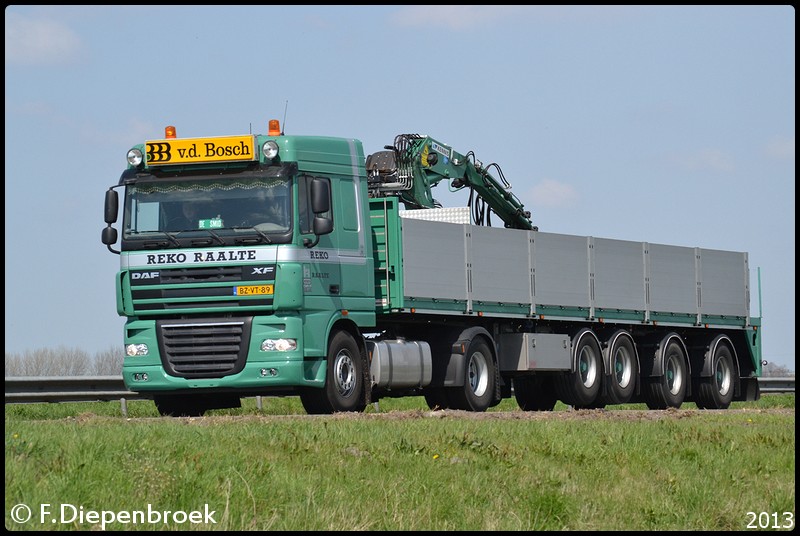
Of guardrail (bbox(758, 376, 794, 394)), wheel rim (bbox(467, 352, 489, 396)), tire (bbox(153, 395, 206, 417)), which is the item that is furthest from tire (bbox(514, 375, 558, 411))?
guardrail (bbox(758, 376, 794, 394))

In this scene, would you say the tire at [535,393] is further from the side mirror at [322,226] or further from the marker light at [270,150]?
the marker light at [270,150]

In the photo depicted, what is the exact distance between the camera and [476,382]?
22.4 metres

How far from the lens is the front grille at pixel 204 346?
18156 mm

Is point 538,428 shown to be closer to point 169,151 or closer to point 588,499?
point 588,499

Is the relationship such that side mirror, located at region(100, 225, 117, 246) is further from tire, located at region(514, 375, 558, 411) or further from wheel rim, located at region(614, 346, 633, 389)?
wheel rim, located at region(614, 346, 633, 389)

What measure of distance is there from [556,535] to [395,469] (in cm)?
204

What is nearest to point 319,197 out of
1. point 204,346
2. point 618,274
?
point 204,346

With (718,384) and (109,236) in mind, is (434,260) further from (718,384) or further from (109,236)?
(718,384)

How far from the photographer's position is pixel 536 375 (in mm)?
25109

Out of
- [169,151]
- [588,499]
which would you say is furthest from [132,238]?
[588,499]

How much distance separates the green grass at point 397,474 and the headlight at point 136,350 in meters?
2.38

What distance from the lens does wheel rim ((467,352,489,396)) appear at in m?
22.3

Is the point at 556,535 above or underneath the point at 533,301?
underneath

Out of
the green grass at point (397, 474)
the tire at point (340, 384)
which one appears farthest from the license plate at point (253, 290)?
the green grass at point (397, 474)
